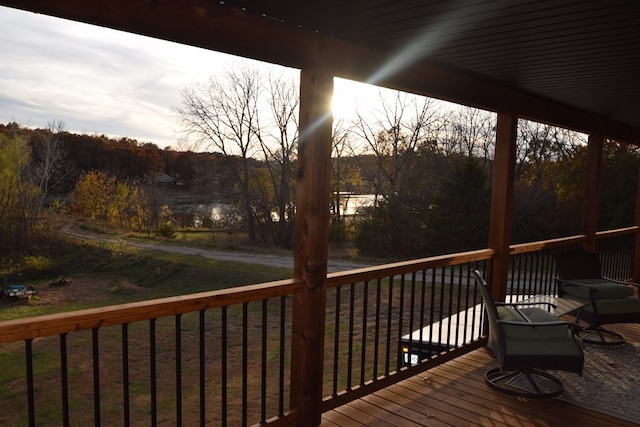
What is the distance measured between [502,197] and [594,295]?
1167 mm

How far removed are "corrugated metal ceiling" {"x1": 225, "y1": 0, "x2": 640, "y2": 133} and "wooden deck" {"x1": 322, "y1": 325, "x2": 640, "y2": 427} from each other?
2227 millimetres

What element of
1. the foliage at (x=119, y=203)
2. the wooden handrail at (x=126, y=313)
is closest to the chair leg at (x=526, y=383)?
the wooden handrail at (x=126, y=313)

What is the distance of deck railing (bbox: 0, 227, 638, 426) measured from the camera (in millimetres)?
1943

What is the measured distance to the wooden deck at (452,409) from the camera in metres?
2.73

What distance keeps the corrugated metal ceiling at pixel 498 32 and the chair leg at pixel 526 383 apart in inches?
83.8

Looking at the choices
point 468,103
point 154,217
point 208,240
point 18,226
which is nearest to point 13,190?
point 18,226

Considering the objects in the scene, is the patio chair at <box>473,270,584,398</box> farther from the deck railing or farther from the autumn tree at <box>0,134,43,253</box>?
→ the autumn tree at <box>0,134,43,253</box>

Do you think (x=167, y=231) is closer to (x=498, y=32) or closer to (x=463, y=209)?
(x=463, y=209)

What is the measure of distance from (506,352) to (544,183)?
17.9m

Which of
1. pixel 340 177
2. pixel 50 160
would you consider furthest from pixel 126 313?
pixel 50 160

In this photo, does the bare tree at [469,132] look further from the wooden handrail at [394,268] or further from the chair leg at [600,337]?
the wooden handrail at [394,268]

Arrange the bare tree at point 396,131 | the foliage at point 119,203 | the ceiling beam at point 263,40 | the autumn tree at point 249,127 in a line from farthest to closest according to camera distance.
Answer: the foliage at point 119,203 < the autumn tree at point 249,127 < the bare tree at point 396,131 < the ceiling beam at point 263,40

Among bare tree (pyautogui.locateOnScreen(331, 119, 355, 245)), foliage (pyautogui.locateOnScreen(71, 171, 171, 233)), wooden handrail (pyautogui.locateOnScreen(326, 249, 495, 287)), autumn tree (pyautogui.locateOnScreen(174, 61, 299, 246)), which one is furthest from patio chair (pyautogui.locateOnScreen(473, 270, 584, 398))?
foliage (pyautogui.locateOnScreen(71, 171, 171, 233))

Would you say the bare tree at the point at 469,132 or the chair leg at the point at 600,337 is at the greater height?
the bare tree at the point at 469,132
